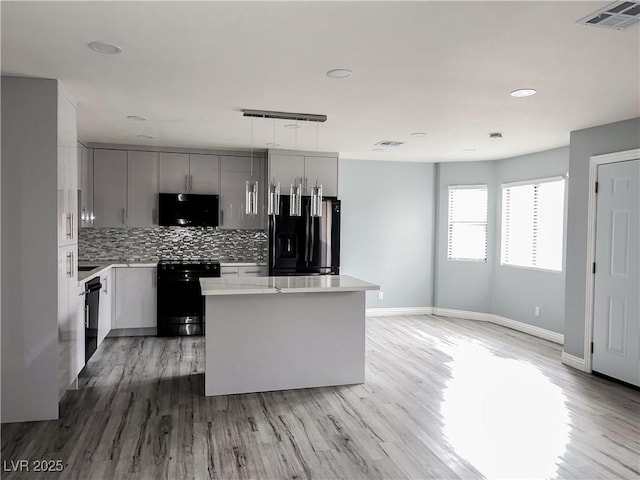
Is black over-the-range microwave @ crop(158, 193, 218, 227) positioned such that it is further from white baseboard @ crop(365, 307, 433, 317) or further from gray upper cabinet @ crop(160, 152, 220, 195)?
white baseboard @ crop(365, 307, 433, 317)

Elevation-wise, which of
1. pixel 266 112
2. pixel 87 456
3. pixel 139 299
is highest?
pixel 266 112

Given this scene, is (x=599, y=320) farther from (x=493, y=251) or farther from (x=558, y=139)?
(x=493, y=251)

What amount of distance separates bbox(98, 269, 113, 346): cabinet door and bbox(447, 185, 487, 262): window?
16.0 ft

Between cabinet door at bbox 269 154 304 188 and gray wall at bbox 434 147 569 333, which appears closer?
gray wall at bbox 434 147 569 333

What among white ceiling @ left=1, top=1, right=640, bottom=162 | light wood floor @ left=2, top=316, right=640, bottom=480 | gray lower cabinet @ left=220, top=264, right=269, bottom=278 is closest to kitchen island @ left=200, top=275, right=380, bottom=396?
light wood floor @ left=2, top=316, right=640, bottom=480

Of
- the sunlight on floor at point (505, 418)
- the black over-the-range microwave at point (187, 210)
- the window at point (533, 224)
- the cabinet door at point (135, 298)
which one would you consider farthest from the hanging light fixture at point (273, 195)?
the window at point (533, 224)

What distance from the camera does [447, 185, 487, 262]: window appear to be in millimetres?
7344

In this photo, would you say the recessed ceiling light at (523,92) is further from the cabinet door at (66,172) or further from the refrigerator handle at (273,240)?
the refrigerator handle at (273,240)

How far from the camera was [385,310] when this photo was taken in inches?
296

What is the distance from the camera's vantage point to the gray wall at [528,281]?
6.00 meters

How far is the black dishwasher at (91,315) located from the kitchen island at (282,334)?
1113 millimetres

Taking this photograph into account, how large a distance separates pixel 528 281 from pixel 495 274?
70cm

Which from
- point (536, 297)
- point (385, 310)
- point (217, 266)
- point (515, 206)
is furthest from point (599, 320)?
point (217, 266)

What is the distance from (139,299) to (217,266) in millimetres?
1034
